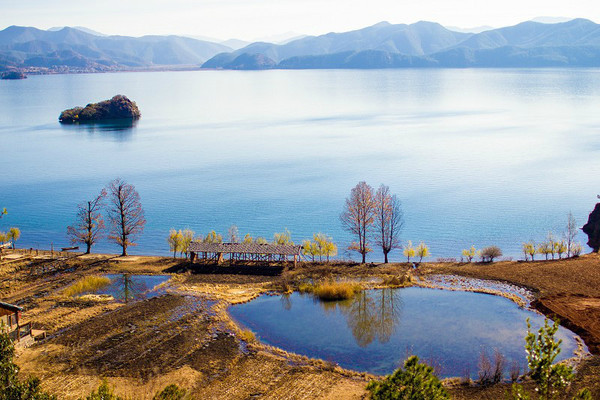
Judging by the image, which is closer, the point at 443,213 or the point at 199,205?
the point at 443,213

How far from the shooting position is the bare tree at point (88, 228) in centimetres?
5497

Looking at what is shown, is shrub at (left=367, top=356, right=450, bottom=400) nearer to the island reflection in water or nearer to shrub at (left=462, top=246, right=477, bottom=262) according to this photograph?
shrub at (left=462, top=246, right=477, bottom=262)

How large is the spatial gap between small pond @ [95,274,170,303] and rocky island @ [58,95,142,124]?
5394 inches

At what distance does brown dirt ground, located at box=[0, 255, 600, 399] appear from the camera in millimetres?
28828

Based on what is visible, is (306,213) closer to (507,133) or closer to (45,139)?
(507,133)

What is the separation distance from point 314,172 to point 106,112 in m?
105

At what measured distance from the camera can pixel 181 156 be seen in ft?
374

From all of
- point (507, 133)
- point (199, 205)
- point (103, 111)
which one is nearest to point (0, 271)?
point (199, 205)

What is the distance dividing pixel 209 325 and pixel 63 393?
35.7ft

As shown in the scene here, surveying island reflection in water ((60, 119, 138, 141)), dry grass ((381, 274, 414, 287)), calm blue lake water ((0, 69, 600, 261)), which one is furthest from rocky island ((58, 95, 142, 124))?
dry grass ((381, 274, 414, 287))

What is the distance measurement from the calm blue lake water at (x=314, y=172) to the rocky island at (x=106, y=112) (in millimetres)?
7113

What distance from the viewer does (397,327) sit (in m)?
38.4

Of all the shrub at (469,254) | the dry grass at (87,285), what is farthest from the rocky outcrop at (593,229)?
the dry grass at (87,285)

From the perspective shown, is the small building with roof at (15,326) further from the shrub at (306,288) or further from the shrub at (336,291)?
the shrub at (336,291)
